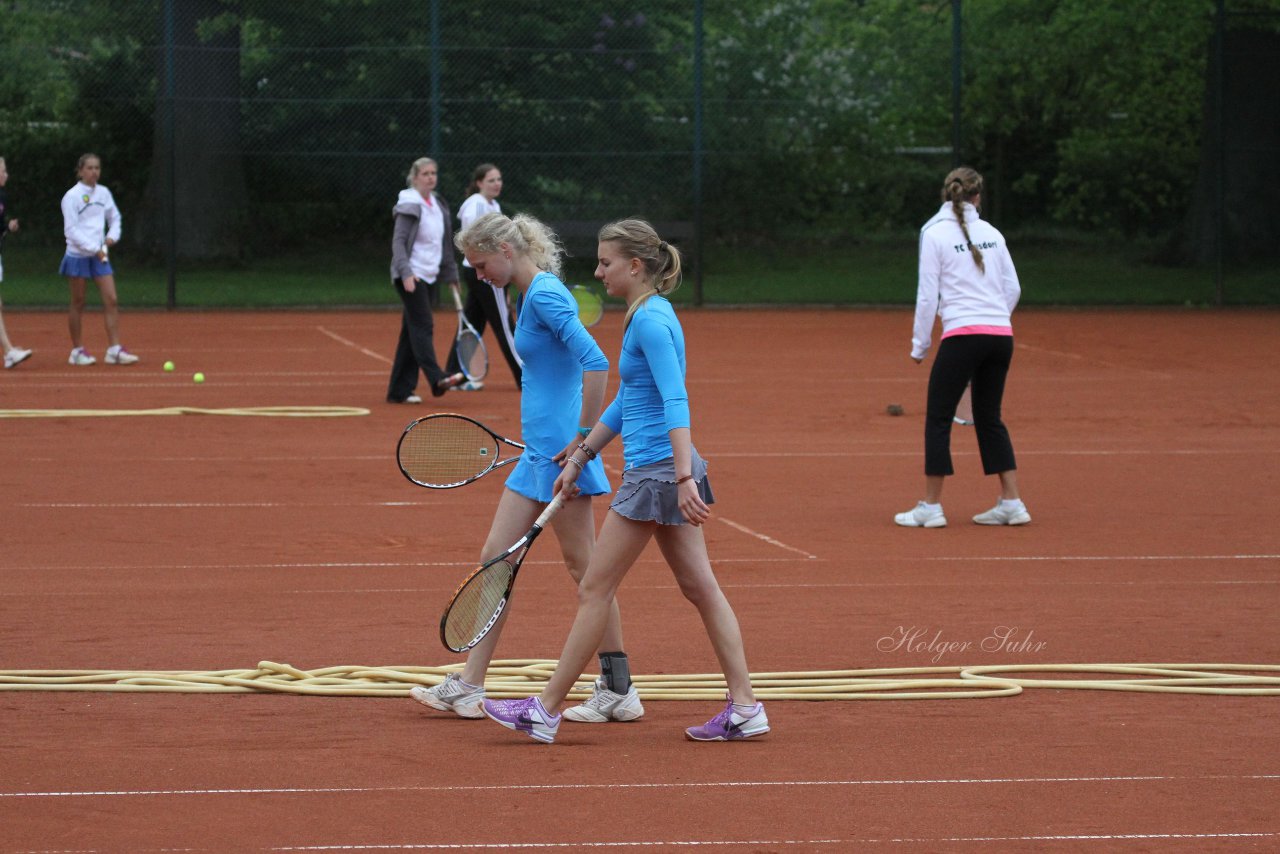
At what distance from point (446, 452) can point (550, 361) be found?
57 cm

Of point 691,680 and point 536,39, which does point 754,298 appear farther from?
point 691,680

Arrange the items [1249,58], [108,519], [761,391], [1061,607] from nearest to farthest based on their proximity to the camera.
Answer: [1061,607], [108,519], [761,391], [1249,58]

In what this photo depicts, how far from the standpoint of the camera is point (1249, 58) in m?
23.8

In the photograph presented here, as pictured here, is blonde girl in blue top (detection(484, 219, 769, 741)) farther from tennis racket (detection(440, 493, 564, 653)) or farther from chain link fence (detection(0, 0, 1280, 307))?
chain link fence (detection(0, 0, 1280, 307))

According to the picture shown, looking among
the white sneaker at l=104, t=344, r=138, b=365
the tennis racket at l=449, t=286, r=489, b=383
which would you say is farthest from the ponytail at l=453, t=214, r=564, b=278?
the white sneaker at l=104, t=344, r=138, b=365

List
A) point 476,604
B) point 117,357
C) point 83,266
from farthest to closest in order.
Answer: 1. point 117,357
2. point 83,266
3. point 476,604

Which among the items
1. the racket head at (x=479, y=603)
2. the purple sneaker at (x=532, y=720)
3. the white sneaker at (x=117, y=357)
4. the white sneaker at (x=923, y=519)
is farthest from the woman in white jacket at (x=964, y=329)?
the white sneaker at (x=117, y=357)

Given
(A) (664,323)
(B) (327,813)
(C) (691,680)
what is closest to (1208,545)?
(C) (691,680)

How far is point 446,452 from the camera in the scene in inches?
253

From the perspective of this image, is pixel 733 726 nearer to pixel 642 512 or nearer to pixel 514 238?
pixel 642 512

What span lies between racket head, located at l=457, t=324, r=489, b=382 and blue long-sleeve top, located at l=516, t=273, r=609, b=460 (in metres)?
8.22

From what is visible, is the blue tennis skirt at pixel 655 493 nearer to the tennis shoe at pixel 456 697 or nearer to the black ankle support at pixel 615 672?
the black ankle support at pixel 615 672

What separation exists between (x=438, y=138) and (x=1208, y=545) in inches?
642

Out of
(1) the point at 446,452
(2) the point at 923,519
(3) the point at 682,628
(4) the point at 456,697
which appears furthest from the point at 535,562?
(4) the point at 456,697
